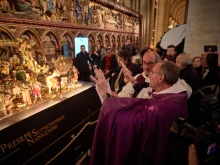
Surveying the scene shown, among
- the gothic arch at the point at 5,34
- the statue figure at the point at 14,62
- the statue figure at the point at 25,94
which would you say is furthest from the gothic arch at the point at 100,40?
the statue figure at the point at 25,94

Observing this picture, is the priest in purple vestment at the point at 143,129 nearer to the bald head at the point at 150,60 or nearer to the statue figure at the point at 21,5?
the bald head at the point at 150,60

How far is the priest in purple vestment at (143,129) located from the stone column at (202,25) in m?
4.49

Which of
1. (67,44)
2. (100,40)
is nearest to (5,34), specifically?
(67,44)

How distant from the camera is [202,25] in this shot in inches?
202

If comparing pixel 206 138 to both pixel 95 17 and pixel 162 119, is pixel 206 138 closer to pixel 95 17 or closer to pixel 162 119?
pixel 162 119

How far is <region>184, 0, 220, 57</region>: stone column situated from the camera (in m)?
4.89

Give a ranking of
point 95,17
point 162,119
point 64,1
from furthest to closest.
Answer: point 95,17 < point 64,1 < point 162,119

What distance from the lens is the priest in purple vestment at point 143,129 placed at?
123 centimetres

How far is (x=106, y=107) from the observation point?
4.53 ft

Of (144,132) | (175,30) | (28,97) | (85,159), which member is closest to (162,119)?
(144,132)

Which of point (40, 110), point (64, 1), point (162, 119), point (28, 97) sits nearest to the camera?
point (162, 119)

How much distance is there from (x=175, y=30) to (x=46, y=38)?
17.1 ft

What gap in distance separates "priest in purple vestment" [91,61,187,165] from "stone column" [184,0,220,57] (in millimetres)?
4493

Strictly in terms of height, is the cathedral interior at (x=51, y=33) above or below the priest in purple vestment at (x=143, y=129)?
above
